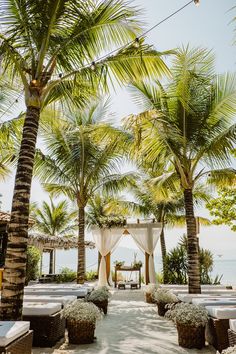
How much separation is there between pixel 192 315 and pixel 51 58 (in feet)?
14.1

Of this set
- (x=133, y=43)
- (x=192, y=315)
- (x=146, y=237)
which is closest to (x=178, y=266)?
(x=146, y=237)

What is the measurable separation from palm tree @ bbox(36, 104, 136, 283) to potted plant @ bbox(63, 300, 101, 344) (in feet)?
16.5

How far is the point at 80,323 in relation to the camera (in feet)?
15.8

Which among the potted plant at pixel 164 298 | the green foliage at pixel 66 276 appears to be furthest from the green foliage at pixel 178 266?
the green foliage at pixel 66 276

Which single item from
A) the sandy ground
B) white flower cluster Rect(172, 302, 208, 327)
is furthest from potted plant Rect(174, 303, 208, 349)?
the sandy ground

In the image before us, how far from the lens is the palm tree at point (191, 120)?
729 cm

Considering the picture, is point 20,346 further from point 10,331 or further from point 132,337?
point 132,337

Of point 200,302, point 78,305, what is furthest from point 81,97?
point 200,302

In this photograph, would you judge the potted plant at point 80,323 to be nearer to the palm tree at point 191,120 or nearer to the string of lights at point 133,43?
the palm tree at point 191,120

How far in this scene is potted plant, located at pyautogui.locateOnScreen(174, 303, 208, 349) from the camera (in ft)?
15.0

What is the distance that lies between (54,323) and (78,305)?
1.51 ft

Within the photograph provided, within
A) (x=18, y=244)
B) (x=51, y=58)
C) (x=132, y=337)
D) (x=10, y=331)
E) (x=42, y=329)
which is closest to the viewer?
(x=10, y=331)

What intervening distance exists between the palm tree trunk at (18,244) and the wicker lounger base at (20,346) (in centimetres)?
53

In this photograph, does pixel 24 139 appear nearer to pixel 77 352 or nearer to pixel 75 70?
pixel 75 70
